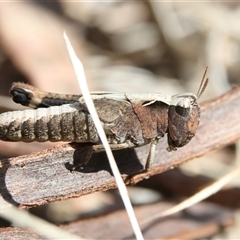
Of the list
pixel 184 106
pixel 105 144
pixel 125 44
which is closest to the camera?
pixel 105 144

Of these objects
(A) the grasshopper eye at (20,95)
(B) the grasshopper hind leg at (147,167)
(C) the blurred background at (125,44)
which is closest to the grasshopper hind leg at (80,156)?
(B) the grasshopper hind leg at (147,167)

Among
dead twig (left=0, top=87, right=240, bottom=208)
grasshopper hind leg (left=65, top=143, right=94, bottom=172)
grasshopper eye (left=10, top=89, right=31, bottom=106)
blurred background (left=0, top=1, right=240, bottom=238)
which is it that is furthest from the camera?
blurred background (left=0, top=1, right=240, bottom=238)

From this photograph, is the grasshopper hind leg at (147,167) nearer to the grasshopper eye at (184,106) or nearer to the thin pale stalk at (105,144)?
the grasshopper eye at (184,106)

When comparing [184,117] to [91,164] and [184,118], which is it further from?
[91,164]

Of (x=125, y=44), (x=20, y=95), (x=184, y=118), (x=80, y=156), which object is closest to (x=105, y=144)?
(x=80, y=156)

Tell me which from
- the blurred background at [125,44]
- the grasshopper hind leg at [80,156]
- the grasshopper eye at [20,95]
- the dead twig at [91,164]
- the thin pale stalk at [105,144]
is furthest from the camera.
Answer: the blurred background at [125,44]

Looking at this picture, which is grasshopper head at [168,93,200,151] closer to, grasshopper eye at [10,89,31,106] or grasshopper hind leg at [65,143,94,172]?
grasshopper hind leg at [65,143,94,172]

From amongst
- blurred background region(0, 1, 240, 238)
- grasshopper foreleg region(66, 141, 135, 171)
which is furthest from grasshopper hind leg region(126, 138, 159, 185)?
blurred background region(0, 1, 240, 238)
